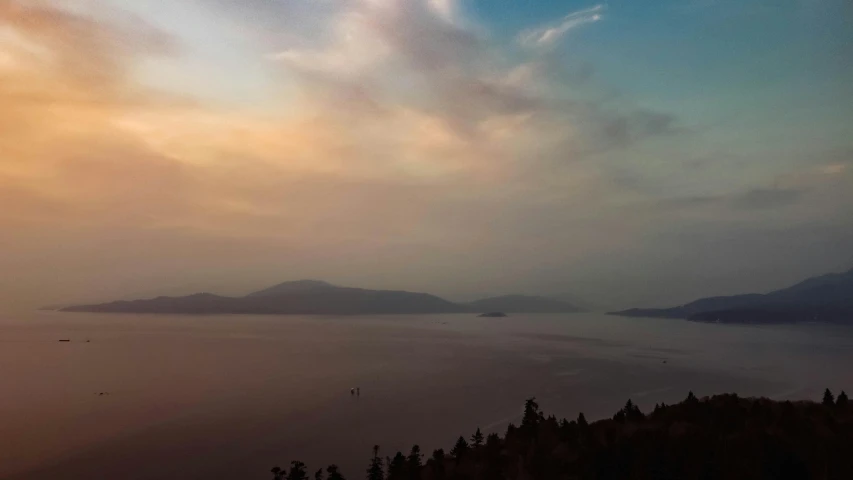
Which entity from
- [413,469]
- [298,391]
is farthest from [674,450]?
[298,391]

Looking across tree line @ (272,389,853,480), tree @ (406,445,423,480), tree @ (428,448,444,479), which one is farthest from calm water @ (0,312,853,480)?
tree line @ (272,389,853,480)

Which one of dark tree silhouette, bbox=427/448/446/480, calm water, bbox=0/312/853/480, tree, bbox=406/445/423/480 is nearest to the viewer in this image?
dark tree silhouette, bbox=427/448/446/480

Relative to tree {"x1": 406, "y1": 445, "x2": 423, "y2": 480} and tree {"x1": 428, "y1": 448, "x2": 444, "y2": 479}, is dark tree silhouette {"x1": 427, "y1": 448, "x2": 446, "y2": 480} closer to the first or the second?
tree {"x1": 428, "y1": 448, "x2": 444, "y2": 479}

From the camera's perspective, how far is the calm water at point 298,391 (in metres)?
30.9

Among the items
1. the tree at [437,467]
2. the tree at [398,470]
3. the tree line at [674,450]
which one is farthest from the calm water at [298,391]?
the tree line at [674,450]

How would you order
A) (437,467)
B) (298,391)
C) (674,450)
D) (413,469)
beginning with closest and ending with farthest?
(674,450) → (413,469) → (437,467) → (298,391)

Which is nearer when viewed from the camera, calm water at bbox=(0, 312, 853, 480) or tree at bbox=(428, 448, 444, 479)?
tree at bbox=(428, 448, 444, 479)

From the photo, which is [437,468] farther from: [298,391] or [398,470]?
[298,391]

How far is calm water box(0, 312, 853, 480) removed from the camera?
30.9 meters

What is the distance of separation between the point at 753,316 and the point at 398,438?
182336mm

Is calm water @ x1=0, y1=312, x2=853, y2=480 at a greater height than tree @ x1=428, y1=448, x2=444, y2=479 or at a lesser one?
lesser

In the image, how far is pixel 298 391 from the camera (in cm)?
5044

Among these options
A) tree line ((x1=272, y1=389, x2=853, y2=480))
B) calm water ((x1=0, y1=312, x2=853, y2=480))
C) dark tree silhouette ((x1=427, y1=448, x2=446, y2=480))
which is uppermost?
tree line ((x1=272, y1=389, x2=853, y2=480))

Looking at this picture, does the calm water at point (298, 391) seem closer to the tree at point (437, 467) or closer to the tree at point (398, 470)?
the tree at point (398, 470)
